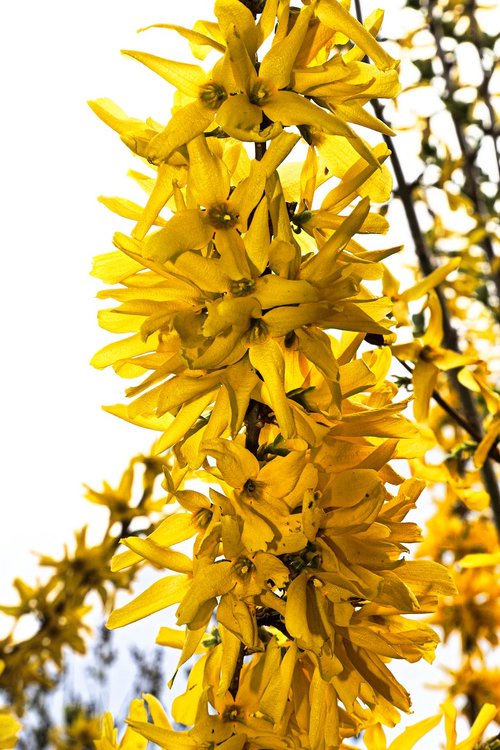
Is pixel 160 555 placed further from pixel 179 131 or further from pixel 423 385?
pixel 423 385

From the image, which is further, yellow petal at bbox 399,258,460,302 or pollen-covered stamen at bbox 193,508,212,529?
yellow petal at bbox 399,258,460,302

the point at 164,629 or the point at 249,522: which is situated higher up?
the point at 249,522

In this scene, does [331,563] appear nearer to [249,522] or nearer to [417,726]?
[249,522]

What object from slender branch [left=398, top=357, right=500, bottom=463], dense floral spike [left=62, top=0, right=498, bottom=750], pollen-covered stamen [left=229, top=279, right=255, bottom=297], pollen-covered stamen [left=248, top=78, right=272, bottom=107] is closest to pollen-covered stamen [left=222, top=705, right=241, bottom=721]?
dense floral spike [left=62, top=0, right=498, bottom=750]

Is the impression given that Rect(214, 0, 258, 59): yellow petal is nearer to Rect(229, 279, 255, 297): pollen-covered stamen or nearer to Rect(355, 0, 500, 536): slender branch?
Rect(229, 279, 255, 297): pollen-covered stamen

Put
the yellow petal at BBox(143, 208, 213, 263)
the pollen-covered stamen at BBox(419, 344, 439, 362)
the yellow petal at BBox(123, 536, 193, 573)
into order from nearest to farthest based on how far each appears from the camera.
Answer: the yellow petal at BBox(143, 208, 213, 263) → the yellow petal at BBox(123, 536, 193, 573) → the pollen-covered stamen at BBox(419, 344, 439, 362)

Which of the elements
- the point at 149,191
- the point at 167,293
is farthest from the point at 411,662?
the point at 149,191

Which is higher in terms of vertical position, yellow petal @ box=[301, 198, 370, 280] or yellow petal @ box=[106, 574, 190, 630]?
yellow petal @ box=[301, 198, 370, 280]
